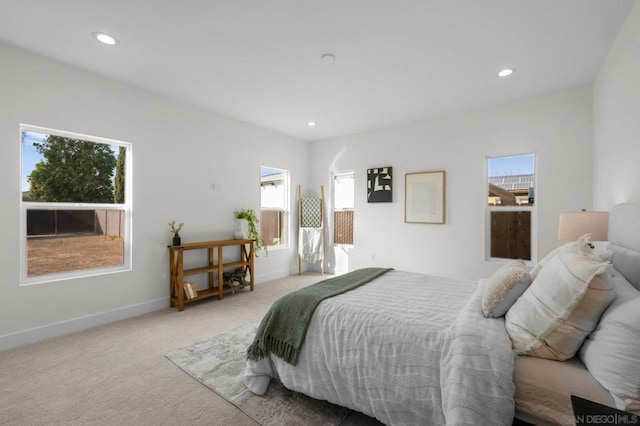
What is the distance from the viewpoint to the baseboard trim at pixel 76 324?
8.56ft

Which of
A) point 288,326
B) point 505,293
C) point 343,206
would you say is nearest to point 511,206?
point 343,206

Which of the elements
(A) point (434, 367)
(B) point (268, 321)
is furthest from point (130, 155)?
(A) point (434, 367)

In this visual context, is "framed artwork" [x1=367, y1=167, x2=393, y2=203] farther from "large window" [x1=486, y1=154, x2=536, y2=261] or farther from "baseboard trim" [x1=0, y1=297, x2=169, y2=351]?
"baseboard trim" [x1=0, y1=297, x2=169, y2=351]

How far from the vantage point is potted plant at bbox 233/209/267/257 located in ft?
14.6

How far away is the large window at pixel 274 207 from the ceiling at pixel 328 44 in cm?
174

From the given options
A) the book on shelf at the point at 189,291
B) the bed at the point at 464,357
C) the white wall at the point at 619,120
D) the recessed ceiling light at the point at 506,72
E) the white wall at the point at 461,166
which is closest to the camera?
the bed at the point at 464,357

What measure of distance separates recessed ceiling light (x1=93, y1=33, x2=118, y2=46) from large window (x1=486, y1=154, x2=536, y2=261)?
451 centimetres

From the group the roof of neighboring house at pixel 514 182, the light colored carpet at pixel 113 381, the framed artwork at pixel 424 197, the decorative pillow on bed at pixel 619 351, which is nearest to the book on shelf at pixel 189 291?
the light colored carpet at pixel 113 381

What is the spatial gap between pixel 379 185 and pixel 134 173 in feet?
11.8

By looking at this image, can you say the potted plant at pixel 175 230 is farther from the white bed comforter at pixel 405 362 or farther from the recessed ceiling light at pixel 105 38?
the white bed comforter at pixel 405 362

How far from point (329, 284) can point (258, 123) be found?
335 cm

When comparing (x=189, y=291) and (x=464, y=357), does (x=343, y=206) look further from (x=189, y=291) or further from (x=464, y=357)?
(x=464, y=357)

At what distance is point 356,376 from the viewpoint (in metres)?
1.62

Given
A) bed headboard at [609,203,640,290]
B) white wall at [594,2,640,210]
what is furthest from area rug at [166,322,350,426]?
white wall at [594,2,640,210]
